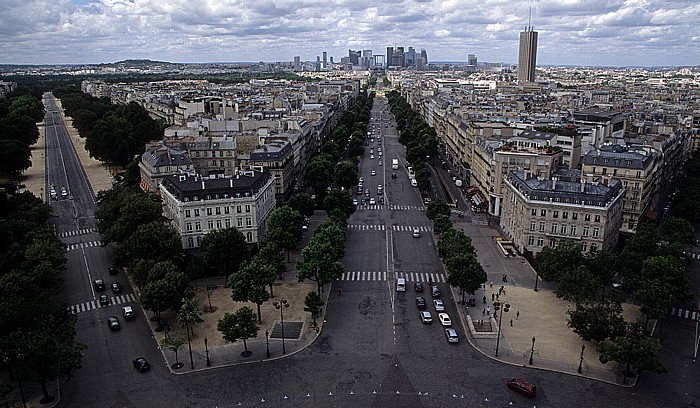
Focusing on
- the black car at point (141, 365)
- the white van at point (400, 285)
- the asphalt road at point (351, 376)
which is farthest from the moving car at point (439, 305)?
the black car at point (141, 365)

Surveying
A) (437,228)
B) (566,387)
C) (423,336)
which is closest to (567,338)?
(566,387)

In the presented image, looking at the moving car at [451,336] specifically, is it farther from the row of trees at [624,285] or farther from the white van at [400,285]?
the white van at [400,285]

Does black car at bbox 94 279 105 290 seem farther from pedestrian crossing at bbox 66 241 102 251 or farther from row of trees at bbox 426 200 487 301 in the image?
row of trees at bbox 426 200 487 301

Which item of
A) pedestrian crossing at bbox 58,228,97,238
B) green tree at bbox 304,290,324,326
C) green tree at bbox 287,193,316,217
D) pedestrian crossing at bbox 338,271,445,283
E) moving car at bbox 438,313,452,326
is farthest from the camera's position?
green tree at bbox 287,193,316,217

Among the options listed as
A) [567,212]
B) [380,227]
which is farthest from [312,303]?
[567,212]

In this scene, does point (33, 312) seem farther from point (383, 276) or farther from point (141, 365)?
point (383, 276)

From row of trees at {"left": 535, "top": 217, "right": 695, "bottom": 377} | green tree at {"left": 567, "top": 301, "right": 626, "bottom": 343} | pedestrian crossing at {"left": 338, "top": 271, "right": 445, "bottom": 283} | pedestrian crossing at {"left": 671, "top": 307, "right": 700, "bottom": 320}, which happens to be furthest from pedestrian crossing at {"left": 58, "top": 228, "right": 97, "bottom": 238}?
pedestrian crossing at {"left": 671, "top": 307, "right": 700, "bottom": 320}
